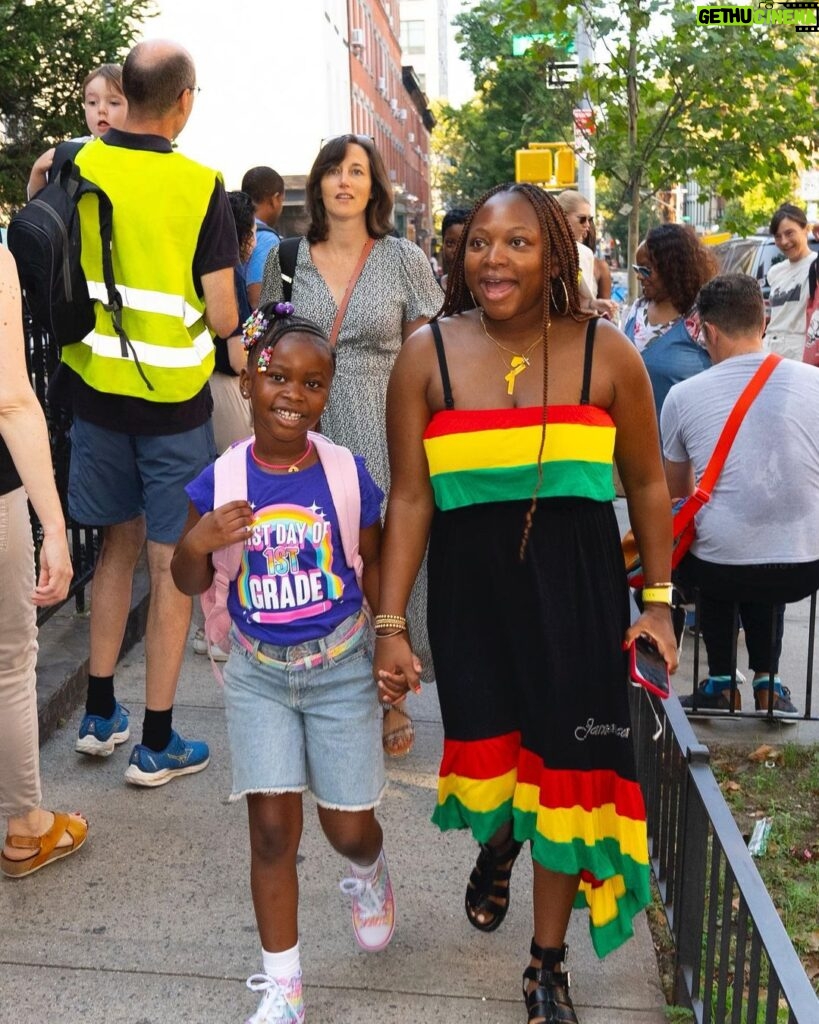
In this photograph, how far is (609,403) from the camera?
9.17 feet

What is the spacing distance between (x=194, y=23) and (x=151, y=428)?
2820cm

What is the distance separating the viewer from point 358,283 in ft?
13.7

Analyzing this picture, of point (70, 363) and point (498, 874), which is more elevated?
point (70, 363)

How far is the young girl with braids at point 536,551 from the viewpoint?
2.74 meters

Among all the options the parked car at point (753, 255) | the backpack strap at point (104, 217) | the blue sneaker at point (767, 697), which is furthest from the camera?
the parked car at point (753, 255)

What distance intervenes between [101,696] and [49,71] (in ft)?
42.9

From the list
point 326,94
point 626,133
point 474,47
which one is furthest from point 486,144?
point 626,133

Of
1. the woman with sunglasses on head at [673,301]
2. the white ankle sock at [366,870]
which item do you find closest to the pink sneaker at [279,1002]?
the white ankle sock at [366,870]

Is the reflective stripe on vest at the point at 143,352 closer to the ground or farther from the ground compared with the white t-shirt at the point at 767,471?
farther from the ground

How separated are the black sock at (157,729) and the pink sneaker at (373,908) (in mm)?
1175

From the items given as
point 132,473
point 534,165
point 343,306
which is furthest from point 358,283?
point 534,165

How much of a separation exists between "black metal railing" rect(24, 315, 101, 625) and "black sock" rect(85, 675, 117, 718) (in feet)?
2.61

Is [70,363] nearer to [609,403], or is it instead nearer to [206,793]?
[206,793]

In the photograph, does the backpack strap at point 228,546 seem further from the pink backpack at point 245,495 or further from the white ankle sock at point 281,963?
the white ankle sock at point 281,963
